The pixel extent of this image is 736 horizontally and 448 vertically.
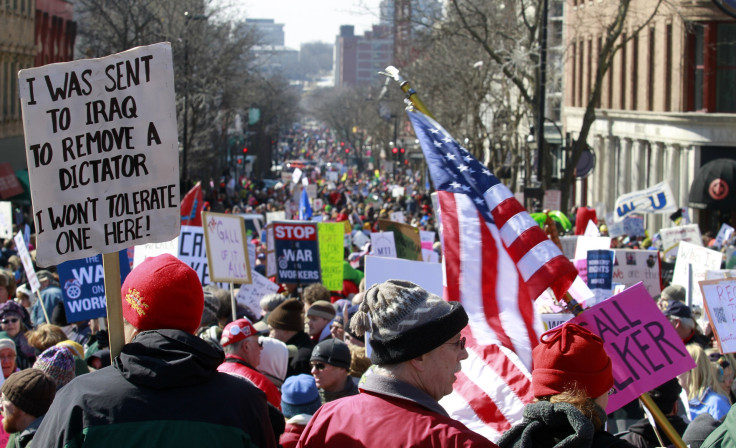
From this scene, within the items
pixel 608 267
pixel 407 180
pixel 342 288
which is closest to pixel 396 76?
pixel 608 267

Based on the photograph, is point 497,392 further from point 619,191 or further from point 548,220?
point 619,191

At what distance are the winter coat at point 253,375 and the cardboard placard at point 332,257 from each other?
24.5 feet

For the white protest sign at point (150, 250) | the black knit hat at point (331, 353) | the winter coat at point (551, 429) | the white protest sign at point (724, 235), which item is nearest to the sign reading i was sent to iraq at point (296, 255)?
the white protest sign at point (150, 250)

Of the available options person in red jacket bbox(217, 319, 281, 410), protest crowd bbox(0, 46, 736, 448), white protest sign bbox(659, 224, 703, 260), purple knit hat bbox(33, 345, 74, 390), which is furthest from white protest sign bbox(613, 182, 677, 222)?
purple knit hat bbox(33, 345, 74, 390)

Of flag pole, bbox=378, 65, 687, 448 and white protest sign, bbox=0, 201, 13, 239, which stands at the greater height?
flag pole, bbox=378, 65, 687, 448

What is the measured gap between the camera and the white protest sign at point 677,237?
1764 cm

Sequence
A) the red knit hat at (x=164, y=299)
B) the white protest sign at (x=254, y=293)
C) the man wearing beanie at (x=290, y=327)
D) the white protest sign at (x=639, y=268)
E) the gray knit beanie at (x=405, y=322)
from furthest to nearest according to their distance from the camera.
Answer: the white protest sign at (x=639, y=268), the white protest sign at (x=254, y=293), the man wearing beanie at (x=290, y=327), the red knit hat at (x=164, y=299), the gray knit beanie at (x=405, y=322)

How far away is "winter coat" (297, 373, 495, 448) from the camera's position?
3.01m

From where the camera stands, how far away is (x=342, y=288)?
1394 cm

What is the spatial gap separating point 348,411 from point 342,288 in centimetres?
1076

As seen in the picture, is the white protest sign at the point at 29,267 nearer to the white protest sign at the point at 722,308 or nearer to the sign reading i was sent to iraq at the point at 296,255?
the sign reading i was sent to iraq at the point at 296,255

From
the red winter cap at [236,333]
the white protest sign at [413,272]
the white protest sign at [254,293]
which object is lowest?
the white protest sign at [254,293]

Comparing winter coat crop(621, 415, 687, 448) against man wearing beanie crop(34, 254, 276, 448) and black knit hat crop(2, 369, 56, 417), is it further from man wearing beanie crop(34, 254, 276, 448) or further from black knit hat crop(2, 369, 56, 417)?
black knit hat crop(2, 369, 56, 417)

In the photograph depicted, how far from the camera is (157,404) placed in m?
3.03
